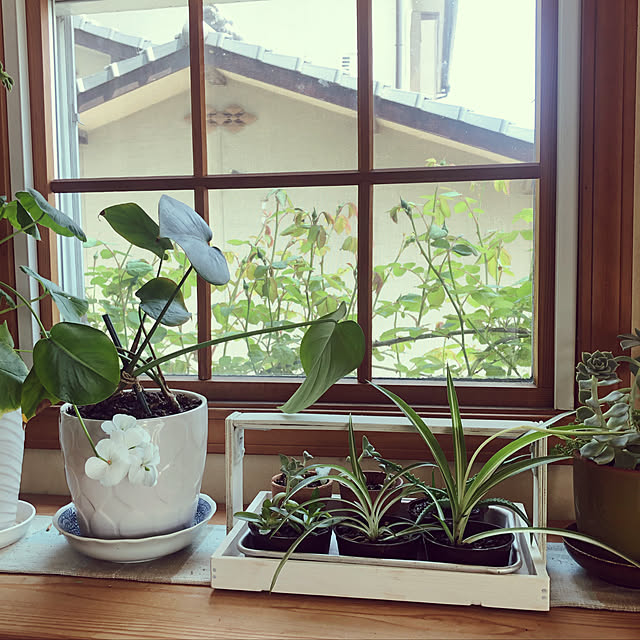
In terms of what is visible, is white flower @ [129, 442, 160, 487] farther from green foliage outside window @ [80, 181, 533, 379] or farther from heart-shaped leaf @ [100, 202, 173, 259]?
green foliage outside window @ [80, 181, 533, 379]

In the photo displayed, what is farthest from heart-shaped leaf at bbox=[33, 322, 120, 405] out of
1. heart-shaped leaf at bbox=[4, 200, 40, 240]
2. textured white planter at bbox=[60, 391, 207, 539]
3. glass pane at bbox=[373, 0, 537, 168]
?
glass pane at bbox=[373, 0, 537, 168]

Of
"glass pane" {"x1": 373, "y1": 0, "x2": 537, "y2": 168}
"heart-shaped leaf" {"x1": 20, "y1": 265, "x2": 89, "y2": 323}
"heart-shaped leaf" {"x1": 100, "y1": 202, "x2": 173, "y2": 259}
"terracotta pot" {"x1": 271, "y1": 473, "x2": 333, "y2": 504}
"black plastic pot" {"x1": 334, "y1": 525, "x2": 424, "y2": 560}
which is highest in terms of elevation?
"glass pane" {"x1": 373, "y1": 0, "x2": 537, "y2": 168}

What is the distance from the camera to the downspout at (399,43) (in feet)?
4.22

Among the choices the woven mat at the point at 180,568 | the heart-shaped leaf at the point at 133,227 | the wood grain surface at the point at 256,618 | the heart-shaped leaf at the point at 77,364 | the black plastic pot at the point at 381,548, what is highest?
the heart-shaped leaf at the point at 133,227

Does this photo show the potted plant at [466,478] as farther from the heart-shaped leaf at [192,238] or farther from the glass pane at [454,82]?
the glass pane at [454,82]

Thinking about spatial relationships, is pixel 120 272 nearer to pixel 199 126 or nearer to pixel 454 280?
pixel 199 126

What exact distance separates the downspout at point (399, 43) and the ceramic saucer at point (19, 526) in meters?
1.06

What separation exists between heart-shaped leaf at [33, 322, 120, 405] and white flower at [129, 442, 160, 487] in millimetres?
88

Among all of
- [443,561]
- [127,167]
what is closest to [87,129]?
[127,167]

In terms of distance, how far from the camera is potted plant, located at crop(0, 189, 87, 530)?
931 mm

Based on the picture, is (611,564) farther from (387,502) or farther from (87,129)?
(87,129)

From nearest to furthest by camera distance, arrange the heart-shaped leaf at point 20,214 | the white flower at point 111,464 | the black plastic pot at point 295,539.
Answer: the white flower at point 111,464 → the black plastic pot at point 295,539 → the heart-shaped leaf at point 20,214

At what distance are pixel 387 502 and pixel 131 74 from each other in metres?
1.03

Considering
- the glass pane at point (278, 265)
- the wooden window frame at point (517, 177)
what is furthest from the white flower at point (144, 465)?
the glass pane at point (278, 265)
